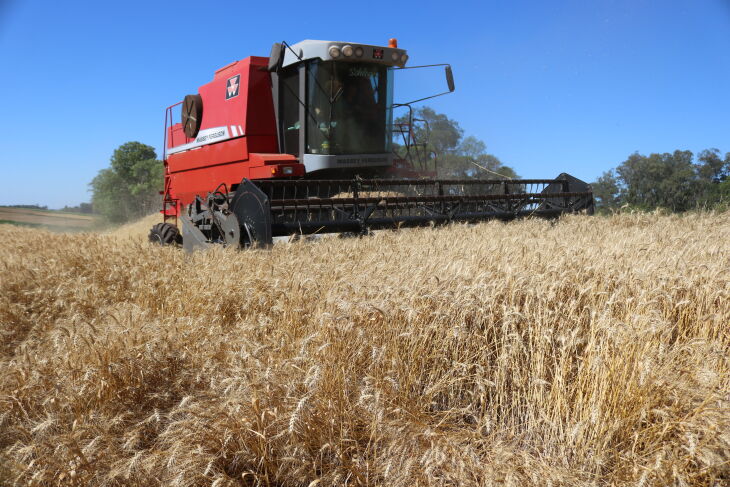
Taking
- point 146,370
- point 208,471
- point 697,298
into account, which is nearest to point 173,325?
point 146,370

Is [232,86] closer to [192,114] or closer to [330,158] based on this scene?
[192,114]

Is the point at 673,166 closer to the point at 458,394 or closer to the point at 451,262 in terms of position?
the point at 451,262

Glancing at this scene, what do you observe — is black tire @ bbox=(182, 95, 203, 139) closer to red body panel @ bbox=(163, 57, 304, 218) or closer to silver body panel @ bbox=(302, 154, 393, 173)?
red body panel @ bbox=(163, 57, 304, 218)

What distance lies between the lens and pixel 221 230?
16.9 feet

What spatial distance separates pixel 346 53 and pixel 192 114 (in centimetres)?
371

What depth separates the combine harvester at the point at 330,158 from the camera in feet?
18.3

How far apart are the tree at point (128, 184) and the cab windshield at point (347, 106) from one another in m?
29.3

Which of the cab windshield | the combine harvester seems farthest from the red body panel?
the cab windshield

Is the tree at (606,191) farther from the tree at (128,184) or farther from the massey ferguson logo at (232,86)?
the tree at (128,184)

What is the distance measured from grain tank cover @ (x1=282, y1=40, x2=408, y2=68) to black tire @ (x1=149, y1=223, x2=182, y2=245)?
2.98 meters

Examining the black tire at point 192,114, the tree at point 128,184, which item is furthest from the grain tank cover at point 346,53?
the tree at point 128,184

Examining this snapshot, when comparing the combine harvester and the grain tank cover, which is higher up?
the grain tank cover

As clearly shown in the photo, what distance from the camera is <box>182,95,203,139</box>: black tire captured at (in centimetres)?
855

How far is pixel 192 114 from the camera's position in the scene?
28.3 ft
